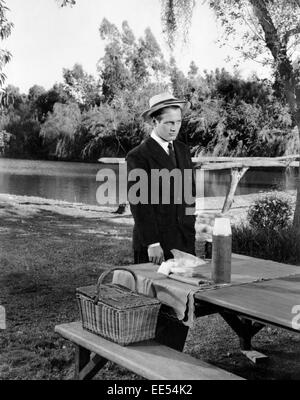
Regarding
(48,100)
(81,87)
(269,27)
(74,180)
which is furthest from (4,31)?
(48,100)

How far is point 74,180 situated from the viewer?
80.7 feet

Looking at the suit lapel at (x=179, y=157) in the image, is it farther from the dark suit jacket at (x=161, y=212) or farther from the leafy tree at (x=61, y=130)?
the leafy tree at (x=61, y=130)

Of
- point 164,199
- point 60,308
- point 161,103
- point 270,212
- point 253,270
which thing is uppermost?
point 161,103

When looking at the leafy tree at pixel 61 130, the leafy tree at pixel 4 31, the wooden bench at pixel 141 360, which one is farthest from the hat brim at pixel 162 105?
the leafy tree at pixel 61 130

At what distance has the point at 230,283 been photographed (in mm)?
2734

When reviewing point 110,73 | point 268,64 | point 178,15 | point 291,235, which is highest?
point 110,73

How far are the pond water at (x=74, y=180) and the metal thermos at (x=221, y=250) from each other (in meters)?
14.5

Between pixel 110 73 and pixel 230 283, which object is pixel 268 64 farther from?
pixel 110 73

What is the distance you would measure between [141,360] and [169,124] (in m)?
1.40

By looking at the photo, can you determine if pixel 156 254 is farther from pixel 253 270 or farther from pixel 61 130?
pixel 61 130

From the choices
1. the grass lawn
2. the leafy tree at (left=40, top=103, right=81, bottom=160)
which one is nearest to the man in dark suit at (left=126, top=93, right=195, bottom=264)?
the grass lawn

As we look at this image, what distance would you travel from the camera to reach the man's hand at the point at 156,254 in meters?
3.26

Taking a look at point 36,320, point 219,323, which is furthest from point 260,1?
point 36,320

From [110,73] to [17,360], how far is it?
2402 centimetres
